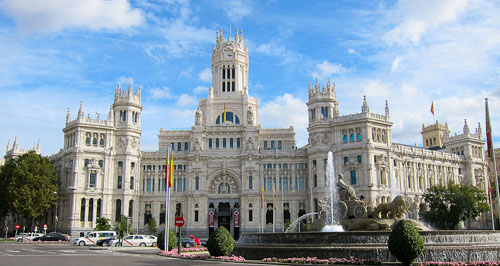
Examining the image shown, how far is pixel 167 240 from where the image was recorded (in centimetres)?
4259

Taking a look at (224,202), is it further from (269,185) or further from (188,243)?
(188,243)

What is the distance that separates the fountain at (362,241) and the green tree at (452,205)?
146ft

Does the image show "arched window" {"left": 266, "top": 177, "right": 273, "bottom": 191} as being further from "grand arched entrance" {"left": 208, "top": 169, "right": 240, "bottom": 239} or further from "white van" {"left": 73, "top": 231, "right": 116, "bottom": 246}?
"white van" {"left": 73, "top": 231, "right": 116, "bottom": 246}

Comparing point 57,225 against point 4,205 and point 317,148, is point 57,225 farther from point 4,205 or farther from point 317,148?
point 317,148

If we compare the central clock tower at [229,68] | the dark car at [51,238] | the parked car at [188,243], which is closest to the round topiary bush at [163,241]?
the parked car at [188,243]

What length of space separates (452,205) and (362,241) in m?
55.7

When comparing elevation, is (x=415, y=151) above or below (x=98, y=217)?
above

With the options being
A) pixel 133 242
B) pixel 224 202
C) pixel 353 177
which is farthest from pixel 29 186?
pixel 353 177

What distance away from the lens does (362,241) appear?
106ft

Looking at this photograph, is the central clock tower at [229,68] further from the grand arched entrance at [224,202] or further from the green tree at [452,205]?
the green tree at [452,205]

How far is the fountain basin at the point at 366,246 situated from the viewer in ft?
93.9

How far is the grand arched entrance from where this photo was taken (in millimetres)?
91688

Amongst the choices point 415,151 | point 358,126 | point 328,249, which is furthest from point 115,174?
point 328,249

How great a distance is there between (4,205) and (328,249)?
77.3 m
